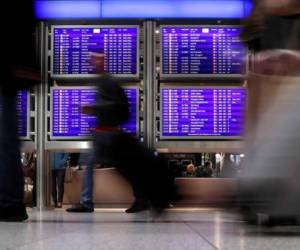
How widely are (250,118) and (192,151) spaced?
368 cm

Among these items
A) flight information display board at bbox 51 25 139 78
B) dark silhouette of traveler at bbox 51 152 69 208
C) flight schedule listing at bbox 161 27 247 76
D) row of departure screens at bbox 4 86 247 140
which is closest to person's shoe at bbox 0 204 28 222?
row of departure screens at bbox 4 86 247 140

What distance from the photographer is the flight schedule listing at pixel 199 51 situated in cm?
623

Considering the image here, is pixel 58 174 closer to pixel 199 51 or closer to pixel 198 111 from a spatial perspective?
pixel 198 111

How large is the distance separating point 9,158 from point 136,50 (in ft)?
10.7

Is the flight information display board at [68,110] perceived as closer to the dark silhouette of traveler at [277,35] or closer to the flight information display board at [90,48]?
the flight information display board at [90,48]

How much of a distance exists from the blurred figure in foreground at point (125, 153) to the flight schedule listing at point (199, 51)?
2202mm

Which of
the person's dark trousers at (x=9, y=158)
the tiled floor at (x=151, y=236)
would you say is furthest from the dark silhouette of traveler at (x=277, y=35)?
the person's dark trousers at (x=9, y=158)

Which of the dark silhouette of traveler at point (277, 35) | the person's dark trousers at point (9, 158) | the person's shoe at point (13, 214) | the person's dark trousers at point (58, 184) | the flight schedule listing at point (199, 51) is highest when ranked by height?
the flight schedule listing at point (199, 51)

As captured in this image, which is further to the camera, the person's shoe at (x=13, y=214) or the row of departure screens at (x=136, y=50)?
the row of departure screens at (x=136, y=50)

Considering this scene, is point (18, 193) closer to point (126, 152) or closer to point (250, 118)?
point (126, 152)

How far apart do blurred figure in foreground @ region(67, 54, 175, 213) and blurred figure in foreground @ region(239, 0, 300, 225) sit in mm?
450

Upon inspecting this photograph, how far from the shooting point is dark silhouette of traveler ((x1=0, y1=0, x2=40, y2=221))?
2832mm

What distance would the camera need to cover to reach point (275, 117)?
2.26m

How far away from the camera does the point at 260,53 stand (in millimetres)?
2361
